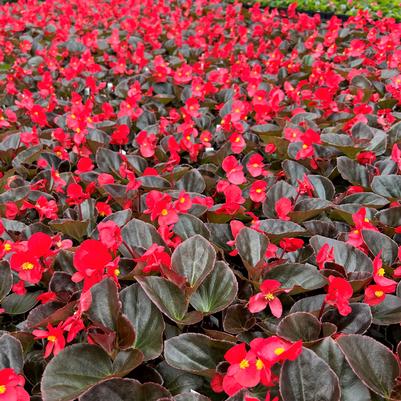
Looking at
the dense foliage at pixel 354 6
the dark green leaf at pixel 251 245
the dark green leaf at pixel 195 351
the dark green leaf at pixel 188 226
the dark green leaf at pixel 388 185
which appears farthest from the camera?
the dense foliage at pixel 354 6

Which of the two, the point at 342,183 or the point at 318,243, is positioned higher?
the point at 318,243

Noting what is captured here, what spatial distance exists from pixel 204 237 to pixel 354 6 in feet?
14.3

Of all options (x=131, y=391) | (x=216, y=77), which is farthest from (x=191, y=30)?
(x=131, y=391)

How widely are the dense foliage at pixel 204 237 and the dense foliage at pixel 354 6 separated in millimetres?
1917

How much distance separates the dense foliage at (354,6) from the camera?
4691mm

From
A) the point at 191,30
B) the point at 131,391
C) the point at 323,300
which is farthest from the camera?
the point at 191,30

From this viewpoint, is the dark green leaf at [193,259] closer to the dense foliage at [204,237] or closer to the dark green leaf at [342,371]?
the dense foliage at [204,237]

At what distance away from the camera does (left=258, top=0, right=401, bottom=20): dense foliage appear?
4.69 meters

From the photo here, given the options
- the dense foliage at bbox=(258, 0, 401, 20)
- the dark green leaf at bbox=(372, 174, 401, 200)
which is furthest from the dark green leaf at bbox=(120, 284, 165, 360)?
the dense foliage at bbox=(258, 0, 401, 20)

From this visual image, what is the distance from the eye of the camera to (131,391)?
35.1 inches

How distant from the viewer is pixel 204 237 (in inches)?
52.0

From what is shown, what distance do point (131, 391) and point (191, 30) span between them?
3439 mm

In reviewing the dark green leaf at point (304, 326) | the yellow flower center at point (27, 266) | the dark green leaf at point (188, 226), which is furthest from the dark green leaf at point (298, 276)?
the yellow flower center at point (27, 266)

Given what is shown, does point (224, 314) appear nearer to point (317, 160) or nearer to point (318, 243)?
point (318, 243)
